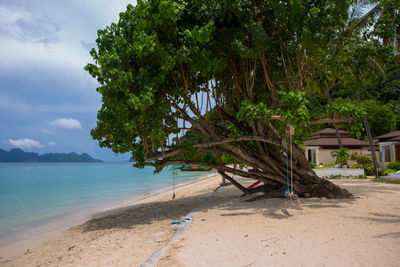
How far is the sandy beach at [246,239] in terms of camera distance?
404 cm

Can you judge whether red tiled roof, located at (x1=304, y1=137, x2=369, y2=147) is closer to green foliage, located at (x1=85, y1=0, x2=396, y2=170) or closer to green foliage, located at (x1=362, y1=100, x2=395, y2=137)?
green foliage, located at (x1=362, y1=100, x2=395, y2=137)

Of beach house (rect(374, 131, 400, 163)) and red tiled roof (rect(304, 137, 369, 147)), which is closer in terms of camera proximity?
beach house (rect(374, 131, 400, 163))

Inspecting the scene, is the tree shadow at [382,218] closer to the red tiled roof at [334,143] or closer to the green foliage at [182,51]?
the green foliage at [182,51]

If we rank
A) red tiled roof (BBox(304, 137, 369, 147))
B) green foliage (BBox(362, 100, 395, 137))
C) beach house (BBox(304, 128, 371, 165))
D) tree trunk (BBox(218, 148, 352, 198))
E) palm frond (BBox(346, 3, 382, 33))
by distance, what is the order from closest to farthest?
tree trunk (BBox(218, 148, 352, 198)) → palm frond (BBox(346, 3, 382, 33)) → red tiled roof (BBox(304, 137, 369, 147)) → beach house (BBox(304, 128, 371, 165)) → green foliage (BBox(362, 100, 395, 137))

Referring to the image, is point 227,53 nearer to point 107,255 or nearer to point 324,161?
point 107,255

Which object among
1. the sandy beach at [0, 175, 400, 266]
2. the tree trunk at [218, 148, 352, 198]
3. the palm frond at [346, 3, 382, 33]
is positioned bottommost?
the sandy beach at [0, 175, 400, 266]

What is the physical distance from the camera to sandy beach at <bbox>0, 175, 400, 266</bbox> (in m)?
4.04

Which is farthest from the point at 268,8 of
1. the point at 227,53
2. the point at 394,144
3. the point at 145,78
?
the point at 394,144

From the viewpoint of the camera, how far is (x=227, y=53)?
8.95m

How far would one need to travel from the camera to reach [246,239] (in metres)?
5.04

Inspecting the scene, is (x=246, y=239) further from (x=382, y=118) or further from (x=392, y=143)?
(x=382, y=118)

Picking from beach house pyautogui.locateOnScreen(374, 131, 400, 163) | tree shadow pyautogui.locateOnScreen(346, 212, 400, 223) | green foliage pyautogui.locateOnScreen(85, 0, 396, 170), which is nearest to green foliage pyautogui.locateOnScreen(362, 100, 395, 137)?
beach house pyautogui.locateOnScreen(374, 131, 400, 163)

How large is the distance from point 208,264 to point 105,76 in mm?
5536

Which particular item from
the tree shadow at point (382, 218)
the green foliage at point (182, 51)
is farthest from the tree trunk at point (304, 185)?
the tree shadow at point (382, 218)
